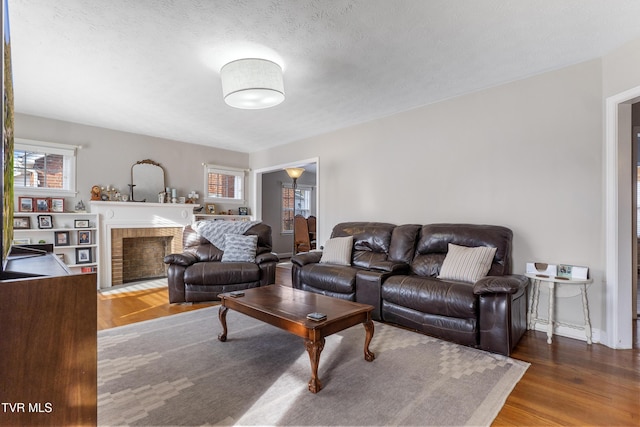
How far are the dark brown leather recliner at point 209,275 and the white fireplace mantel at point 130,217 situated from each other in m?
1.58

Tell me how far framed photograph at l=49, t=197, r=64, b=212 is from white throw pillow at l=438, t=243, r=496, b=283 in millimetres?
5343

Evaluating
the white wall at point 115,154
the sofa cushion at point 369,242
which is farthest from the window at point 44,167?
the sofa cushion at point 369,242

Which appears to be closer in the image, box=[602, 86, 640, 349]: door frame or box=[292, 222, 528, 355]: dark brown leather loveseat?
box=[292, 222, 528, 355]: dark brown leather loveseat

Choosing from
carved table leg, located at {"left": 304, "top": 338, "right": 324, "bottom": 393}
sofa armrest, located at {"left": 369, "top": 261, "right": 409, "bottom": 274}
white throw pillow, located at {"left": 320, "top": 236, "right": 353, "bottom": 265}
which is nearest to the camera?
carved table leg, located at {"left": 304, "top": 338, "right": 324, "bottom": 393}

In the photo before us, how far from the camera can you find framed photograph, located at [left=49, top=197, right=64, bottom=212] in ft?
15.5

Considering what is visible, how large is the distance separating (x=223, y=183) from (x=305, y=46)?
461 cm

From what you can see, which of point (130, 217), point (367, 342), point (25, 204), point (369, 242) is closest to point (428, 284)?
point (367, 342)

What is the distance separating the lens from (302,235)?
286 inches

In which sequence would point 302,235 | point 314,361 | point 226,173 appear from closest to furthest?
point 314,361 → point 226,173 → point 302,235

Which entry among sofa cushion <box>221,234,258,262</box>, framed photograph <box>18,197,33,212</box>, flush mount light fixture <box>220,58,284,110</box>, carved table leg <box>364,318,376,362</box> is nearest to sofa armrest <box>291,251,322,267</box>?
sofa cushion <box>221,234,258,262</box>

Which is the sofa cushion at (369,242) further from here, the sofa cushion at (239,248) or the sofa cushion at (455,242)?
the sofa cushion at (239,248)

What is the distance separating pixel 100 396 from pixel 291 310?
1.27 m

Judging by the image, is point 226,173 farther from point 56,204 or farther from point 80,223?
point 56,204

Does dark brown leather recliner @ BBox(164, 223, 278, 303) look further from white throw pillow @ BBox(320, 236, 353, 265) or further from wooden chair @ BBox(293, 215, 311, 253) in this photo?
wooden chair @ BBox(293, 215, 311, 253)
